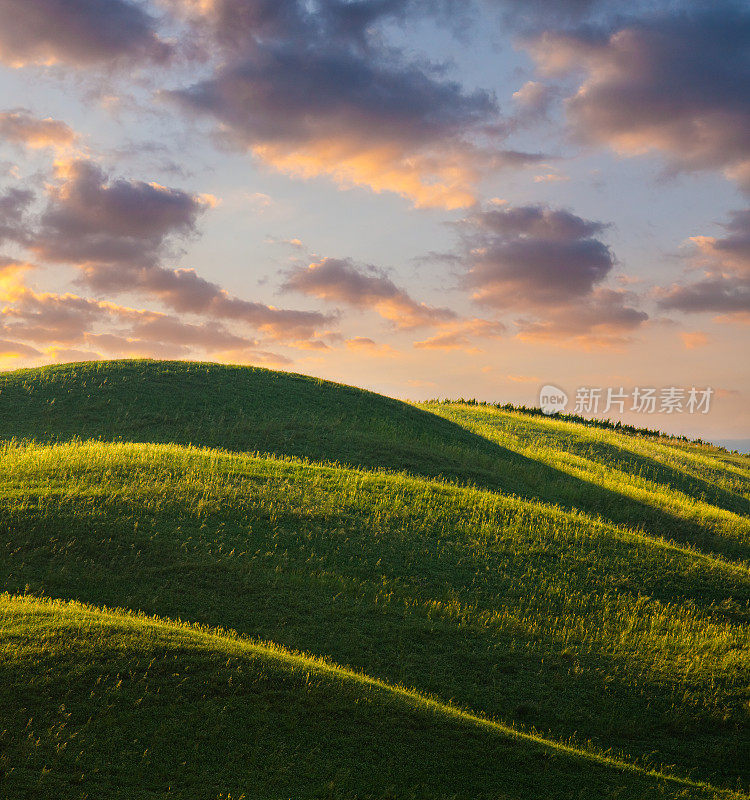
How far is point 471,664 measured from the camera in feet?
55.3

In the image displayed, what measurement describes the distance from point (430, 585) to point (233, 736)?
34.5 feet

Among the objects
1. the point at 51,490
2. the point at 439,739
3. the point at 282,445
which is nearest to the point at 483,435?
the point at 282,445

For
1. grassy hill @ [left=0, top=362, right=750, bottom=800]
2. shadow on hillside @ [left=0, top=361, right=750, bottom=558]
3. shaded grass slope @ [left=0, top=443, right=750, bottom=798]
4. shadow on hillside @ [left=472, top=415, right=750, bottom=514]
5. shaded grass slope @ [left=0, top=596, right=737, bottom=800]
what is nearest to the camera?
shaded grass slope @ [left=0, top=596, right=737, bottom=800]

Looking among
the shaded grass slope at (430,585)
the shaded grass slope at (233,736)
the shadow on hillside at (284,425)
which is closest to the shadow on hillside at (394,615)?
the shaded grass slope at (430,585)

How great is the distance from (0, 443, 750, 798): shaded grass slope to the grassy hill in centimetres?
8

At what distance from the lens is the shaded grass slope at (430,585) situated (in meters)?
15.9

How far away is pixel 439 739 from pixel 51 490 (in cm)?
1838

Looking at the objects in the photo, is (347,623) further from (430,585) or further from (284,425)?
(284,425)

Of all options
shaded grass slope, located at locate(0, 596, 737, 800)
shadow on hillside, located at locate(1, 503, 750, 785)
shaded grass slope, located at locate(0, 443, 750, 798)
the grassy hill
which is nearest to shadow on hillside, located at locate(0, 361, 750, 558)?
the grassy hill

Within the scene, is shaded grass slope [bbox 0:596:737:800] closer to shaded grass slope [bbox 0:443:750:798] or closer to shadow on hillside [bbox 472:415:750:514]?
shaded grass slope [bbox 0:443:750:798]

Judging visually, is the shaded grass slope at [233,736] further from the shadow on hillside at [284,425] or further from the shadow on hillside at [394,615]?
the shadow on hillside at [284,425]

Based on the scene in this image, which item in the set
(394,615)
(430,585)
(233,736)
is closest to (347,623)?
(394,615)

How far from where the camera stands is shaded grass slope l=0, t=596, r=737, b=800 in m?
9.93

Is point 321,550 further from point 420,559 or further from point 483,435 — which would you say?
point 483,435
